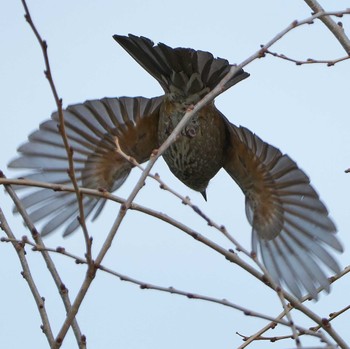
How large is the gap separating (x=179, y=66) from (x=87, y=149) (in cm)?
78

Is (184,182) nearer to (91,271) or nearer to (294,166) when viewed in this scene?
(294,166)

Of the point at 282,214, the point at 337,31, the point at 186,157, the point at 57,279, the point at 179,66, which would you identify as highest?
the point at 179,66

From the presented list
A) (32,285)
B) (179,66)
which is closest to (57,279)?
(32,285)

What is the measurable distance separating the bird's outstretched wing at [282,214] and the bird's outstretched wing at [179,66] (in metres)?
0.29

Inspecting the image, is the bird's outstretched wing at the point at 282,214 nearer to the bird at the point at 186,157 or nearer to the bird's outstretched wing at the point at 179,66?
the bird at the point at 186,157

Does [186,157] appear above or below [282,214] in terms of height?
above

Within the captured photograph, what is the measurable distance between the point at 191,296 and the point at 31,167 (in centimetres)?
251

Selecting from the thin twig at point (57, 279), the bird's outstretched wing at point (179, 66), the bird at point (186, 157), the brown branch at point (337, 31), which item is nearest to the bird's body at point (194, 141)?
the bird at point (186, 157)

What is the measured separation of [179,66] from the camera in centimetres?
466

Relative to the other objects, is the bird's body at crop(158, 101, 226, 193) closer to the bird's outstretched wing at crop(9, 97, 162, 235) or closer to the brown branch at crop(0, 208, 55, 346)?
the bird's outstretched wing at crop(9, 97, 162, 235)

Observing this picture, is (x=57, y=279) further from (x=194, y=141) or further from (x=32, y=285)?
(x=194, y=141)

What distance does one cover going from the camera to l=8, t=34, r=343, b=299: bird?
453 cm

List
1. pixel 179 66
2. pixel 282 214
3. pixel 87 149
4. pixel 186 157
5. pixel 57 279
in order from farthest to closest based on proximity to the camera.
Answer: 1. pixel 87 149
2. pixel 186 157
3. pixel 282 214
4. pixel 179 66
5. pixel 57 279

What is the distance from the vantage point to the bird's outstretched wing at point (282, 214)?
433 centimetres
